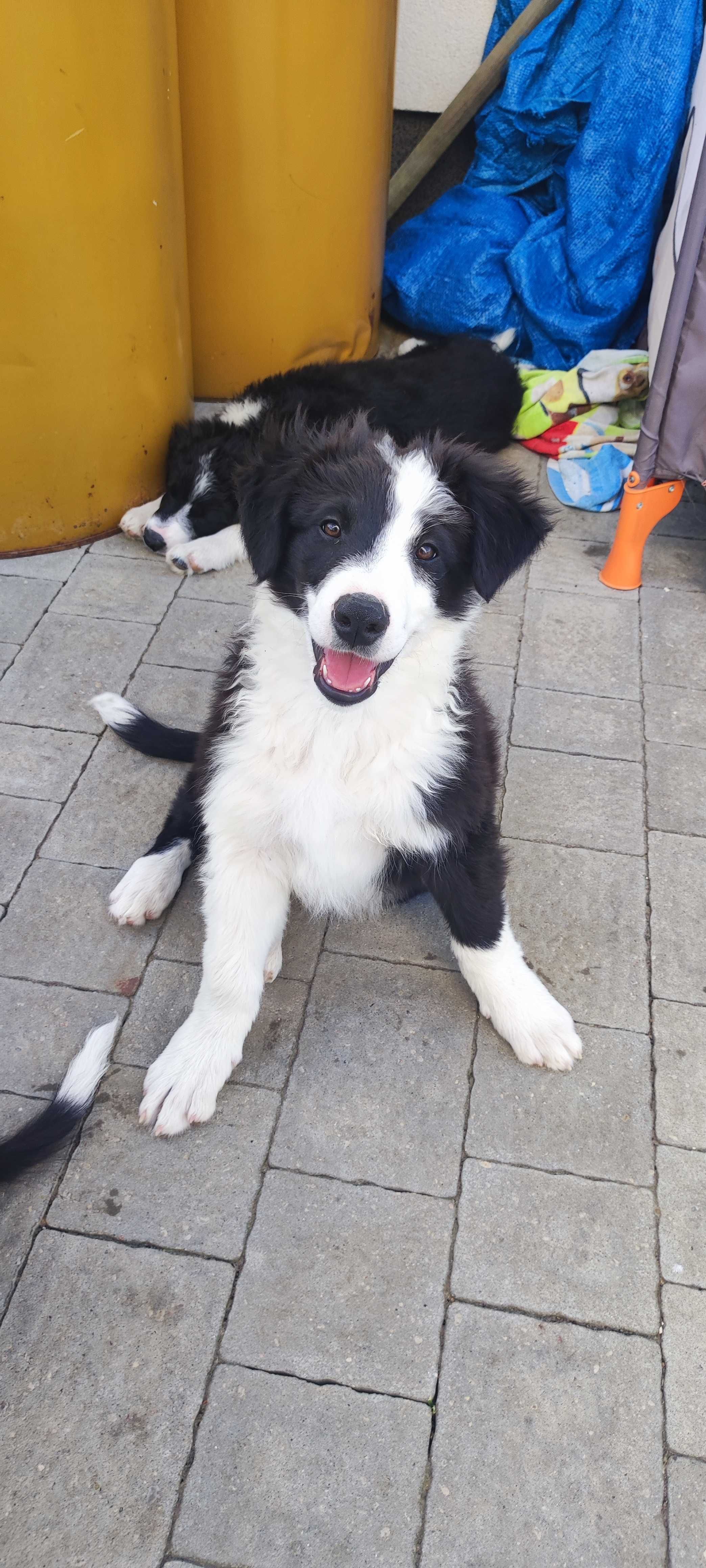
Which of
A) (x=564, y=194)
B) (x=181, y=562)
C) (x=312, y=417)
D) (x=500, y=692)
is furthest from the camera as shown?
(x=564, y=194)

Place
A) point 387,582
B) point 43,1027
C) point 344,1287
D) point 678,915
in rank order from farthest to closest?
1. point 678,915
2. point 43,1027
3. point 344,1287
4. point 387,582

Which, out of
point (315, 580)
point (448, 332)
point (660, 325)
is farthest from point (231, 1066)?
point (448, 332)

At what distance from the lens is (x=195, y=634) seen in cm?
319

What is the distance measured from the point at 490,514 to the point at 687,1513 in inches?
61.8

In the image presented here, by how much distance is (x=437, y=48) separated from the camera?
4.68 metres

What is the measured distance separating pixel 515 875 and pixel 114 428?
1976 mm

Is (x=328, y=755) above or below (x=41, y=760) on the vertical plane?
above

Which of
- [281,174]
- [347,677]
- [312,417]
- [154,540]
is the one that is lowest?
[154,540]

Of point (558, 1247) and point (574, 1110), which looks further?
point (574, 1110)

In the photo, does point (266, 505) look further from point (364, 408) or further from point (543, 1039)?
point (364, 408)

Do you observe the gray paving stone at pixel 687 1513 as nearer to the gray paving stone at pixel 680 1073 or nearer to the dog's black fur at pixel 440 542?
the gray paving stone at pixel 680 1073

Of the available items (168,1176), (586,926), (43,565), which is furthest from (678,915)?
(43,565)

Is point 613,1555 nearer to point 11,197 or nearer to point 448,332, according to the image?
point 11,197

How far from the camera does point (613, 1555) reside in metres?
1.47
